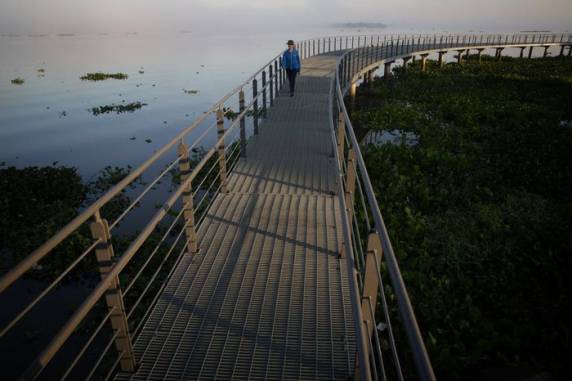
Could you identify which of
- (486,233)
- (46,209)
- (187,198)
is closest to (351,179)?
(187,198)

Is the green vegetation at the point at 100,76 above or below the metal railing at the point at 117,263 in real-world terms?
below

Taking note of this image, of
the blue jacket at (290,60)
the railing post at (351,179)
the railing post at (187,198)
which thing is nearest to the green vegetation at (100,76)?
the blue jacket at (290,60)

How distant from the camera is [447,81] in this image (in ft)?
83.4

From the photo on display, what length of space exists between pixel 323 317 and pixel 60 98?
26.7m

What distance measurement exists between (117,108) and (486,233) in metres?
20.8

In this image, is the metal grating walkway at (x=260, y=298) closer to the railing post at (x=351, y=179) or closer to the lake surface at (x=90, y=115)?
the railing post at (x=351, y=179)

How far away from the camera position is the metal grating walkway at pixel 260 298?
3023mm

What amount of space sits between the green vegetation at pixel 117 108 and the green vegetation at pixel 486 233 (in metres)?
14.3

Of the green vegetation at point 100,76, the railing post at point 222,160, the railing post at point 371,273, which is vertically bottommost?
the green vegetation at point 100,76

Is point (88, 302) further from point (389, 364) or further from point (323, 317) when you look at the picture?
point (389, 364)

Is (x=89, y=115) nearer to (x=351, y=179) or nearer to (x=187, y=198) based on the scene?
(x=187, y=198)

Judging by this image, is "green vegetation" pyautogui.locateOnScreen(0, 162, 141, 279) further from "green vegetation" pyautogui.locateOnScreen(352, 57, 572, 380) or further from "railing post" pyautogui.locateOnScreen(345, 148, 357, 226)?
"green vegetation" pyautogui.locateOnScreen(352, 57, 572, 380)

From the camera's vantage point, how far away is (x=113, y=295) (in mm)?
2652

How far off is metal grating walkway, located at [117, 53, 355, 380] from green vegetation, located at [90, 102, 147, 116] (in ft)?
59.7
